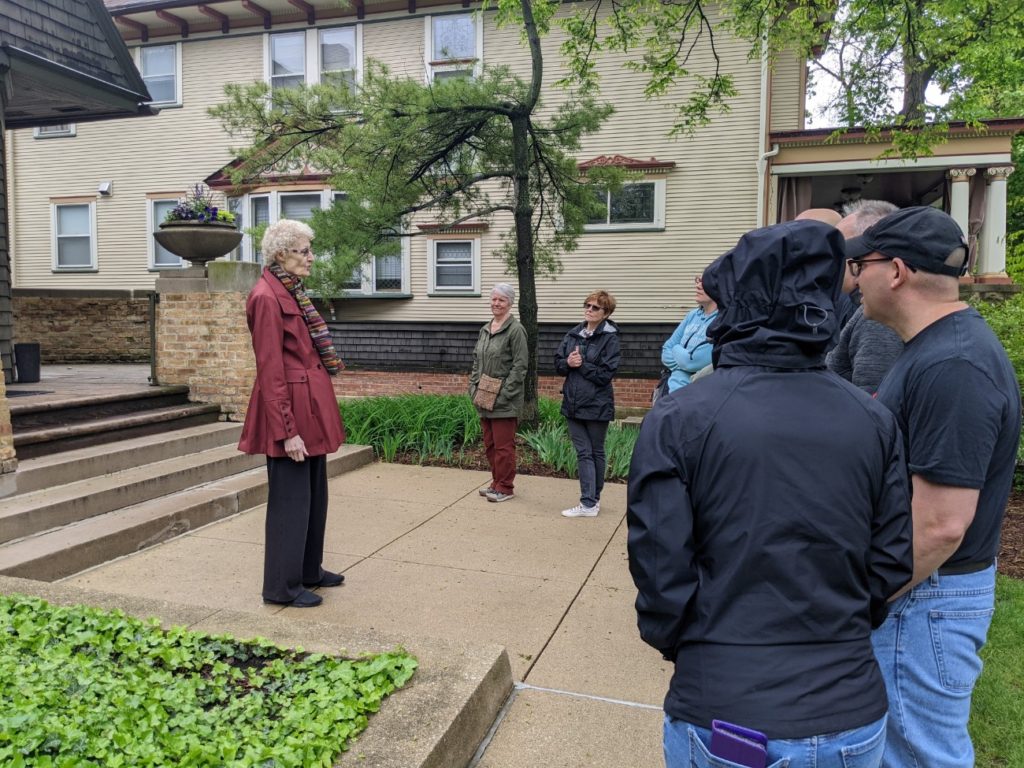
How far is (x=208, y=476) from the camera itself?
6.48m

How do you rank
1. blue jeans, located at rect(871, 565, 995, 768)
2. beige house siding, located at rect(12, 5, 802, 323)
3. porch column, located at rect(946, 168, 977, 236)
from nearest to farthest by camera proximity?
blue jeans, located at rect(871, 565, 995, 768) → porch column, located at rect(946, 168, 977, 236) → beige house siding, located at rect(12, 5, 802, 323)

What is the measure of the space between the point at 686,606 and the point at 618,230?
1325 cm

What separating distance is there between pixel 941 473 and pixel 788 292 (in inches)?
25.1

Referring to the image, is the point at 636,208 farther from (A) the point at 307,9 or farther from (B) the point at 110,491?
(B) the point at 110,491

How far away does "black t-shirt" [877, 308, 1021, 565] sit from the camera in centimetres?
171

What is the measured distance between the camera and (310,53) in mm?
15391

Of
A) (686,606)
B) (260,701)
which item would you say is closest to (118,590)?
(260,701)

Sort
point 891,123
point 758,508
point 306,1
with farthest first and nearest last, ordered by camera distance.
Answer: point 306,1, point 891,123, point 758,508

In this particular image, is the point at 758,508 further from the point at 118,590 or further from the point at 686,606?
the point at 118,590

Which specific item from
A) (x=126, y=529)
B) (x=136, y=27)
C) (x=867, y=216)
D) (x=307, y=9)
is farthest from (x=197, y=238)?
(x=136, y=27)

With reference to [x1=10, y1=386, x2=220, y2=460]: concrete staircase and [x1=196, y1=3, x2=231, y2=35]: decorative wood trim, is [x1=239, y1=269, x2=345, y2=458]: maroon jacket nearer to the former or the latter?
[x1=10, y1=386, x2=220, y2=460]: concrete staircase

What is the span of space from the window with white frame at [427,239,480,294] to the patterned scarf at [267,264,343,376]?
10864 mm

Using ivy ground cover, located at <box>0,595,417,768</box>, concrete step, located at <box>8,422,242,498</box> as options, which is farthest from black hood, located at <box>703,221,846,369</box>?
concrete step, located at <box>8,422,242,498</box>

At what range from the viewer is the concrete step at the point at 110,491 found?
15.7ft
